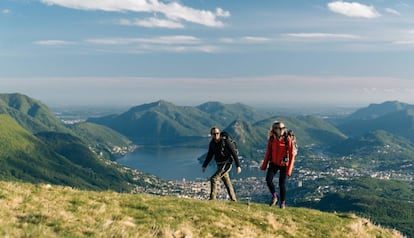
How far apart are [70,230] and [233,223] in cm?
809

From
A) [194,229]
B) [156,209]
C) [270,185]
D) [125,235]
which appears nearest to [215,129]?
[270,185]

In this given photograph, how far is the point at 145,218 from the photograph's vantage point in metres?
17.8

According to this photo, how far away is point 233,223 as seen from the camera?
62.5 feet

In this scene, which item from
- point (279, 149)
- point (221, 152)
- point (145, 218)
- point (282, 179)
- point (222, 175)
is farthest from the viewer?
point (222, 175)

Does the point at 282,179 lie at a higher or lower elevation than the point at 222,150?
lower

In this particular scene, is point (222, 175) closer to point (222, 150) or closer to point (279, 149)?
point (222, 150)

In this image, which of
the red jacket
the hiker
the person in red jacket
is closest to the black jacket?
the hiker

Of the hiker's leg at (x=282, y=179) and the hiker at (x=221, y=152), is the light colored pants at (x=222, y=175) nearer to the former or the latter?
the hiker at (x=221, y=152)

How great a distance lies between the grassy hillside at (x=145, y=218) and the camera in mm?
14156

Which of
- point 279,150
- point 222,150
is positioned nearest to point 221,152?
point 222,150

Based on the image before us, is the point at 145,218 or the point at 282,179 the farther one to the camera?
the point at 282,179

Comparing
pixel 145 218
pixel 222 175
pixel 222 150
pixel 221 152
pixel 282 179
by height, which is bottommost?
pixel 145 218

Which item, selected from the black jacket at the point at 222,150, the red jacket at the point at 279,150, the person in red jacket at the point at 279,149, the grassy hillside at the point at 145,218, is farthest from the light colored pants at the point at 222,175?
the red jacket at the point at 279,150

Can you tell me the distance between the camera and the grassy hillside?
1416cm
